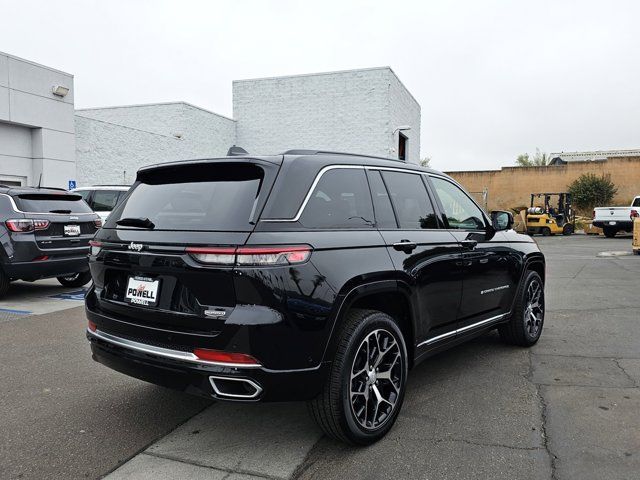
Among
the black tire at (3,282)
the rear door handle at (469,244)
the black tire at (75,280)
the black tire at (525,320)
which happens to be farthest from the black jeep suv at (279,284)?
the black tire at (75,280)

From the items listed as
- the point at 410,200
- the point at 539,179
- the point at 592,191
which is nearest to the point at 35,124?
the point at 410,200

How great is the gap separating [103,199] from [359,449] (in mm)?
11101

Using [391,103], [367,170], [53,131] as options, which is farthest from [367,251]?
[391,103]

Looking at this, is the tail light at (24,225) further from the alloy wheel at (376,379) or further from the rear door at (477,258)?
the alloy wheel at (376,379)

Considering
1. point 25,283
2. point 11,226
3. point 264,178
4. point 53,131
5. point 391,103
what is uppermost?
point 391,103

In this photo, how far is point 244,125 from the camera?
31.9 metres

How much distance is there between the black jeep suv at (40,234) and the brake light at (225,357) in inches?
242

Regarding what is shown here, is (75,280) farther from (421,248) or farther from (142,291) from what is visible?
(421,248)

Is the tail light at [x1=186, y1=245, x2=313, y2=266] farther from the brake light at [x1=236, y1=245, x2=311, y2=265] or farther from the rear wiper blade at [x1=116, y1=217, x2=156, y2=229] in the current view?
the rear wiper blade at [x1=116, y1=217, x2=156, y2=229]

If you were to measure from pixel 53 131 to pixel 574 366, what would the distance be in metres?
18.5

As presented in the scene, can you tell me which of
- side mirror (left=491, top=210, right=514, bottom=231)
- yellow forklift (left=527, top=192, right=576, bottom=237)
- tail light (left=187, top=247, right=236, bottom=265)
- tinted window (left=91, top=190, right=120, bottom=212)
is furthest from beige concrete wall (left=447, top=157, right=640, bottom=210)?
tail light (left=187, top=247, right=236, bottom=265)

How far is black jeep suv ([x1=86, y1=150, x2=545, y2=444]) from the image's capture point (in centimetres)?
279

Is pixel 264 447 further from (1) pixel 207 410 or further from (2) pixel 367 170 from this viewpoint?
(2) pixel 367 170

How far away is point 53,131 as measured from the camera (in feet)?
60.2
